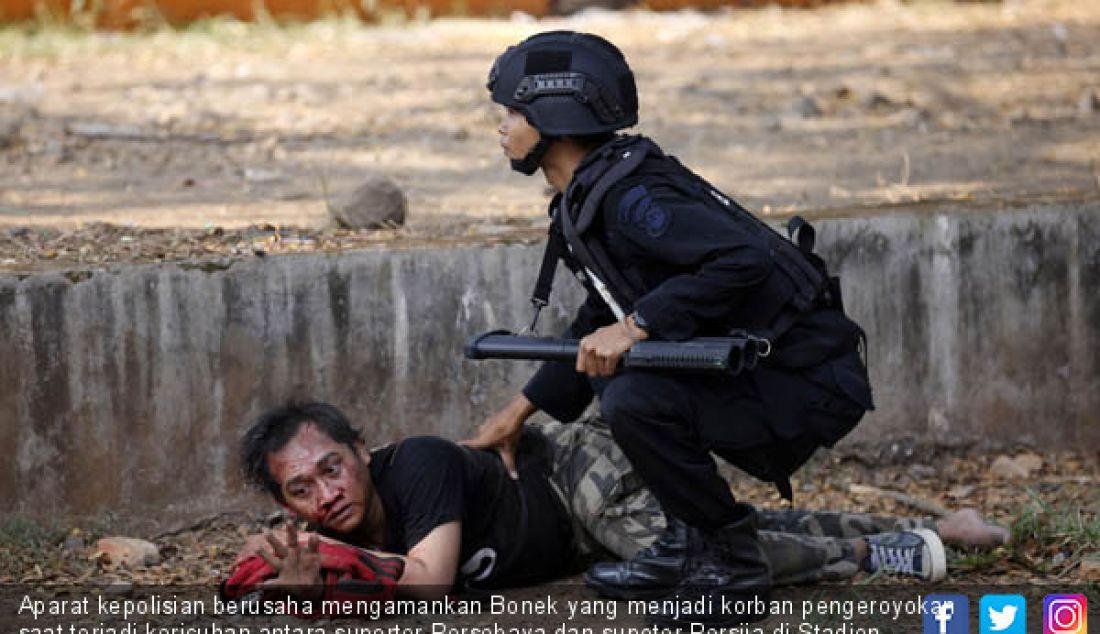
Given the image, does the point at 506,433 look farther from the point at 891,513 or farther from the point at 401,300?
the point at 891,513

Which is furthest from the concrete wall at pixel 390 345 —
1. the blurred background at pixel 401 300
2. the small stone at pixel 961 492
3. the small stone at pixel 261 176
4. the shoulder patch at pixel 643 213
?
the small stone at pixel 261 176

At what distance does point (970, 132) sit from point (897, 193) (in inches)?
56.8

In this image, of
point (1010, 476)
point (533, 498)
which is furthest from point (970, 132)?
point (533, 498)

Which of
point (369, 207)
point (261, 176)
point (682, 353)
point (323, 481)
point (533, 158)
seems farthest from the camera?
point (261, 176)

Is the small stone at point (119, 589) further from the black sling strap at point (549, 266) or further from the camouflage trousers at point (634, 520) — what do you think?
the black sling strap at point (549, 266)

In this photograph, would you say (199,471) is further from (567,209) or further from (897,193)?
(897,193)

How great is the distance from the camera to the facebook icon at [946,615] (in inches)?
162

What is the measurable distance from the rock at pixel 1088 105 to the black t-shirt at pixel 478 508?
410 centimetres

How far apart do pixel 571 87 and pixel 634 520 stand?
1.23m

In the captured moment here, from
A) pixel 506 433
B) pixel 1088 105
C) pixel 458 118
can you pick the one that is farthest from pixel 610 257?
pixel 1088 105

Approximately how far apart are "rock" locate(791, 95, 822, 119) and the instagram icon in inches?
157

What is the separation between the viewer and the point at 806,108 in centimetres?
791

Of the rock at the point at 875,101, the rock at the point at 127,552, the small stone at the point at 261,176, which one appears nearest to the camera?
the rock at the point at 127,552

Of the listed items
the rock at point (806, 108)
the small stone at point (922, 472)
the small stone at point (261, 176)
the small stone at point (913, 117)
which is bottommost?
the small stone at point (922, 472)
